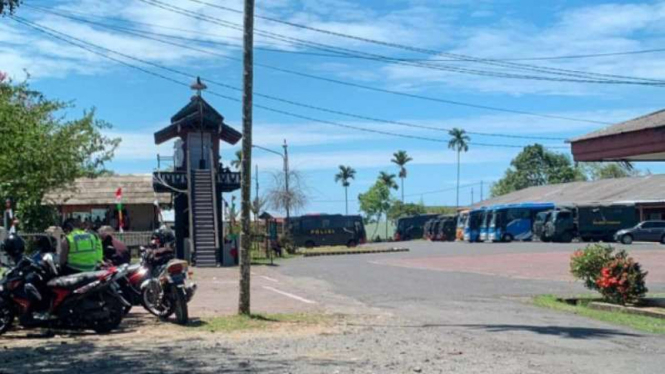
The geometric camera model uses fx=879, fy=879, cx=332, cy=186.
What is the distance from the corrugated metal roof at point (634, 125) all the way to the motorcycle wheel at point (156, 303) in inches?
324

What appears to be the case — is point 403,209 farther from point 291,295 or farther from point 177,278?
point 177,278

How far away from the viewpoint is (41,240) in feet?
45.7

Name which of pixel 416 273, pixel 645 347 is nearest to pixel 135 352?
pixel 645 347

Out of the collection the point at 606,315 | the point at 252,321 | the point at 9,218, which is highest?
the point at 9,218

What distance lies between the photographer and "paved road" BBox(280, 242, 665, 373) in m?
10.2

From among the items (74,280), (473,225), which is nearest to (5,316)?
(74,280)

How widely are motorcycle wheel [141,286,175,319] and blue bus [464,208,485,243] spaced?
182 ft

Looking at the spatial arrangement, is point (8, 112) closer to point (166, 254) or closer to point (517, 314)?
point (166, 254)

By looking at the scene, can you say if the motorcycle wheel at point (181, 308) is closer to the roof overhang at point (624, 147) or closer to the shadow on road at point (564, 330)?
the shadow on road at point (564, 330)

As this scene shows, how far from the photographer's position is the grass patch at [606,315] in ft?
48.3

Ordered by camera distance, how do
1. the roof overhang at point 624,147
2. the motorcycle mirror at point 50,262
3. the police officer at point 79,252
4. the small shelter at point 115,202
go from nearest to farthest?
the motorcycle mirror at point 50,262 → the police officer at point 79,252 → the roof overhang at point 624,147 → the small shelter at point 115,202

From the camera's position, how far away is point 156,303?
14.6m

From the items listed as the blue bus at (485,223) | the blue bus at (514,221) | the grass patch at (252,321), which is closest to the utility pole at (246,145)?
the grass patch at (252,321)

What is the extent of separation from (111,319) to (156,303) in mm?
1462
